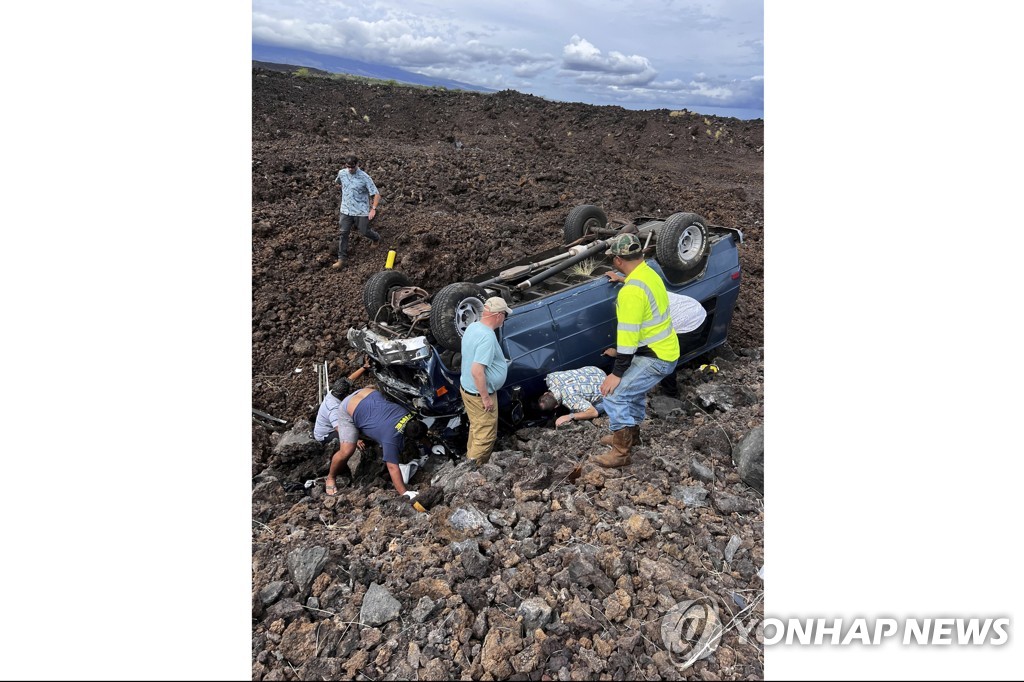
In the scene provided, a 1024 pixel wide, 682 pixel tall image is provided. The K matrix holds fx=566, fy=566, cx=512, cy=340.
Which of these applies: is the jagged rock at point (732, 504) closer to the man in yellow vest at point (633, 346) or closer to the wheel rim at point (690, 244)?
the man in yellow vest at point (633, 346)

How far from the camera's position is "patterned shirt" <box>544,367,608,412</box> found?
430cm

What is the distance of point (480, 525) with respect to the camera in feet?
9.62

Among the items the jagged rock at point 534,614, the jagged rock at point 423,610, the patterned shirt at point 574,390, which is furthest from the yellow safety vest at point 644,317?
the jagged rock at point 423,610

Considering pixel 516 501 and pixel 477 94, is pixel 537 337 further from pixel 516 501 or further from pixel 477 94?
pixel 477 94

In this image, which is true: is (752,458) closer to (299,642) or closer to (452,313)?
(452,313)

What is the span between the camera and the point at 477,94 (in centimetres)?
2420

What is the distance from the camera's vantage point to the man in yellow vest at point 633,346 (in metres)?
3.50

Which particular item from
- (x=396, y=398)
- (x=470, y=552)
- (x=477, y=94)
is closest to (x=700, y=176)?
(x=477, y=94)

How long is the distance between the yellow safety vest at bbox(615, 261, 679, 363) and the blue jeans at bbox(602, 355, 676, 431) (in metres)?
0.07

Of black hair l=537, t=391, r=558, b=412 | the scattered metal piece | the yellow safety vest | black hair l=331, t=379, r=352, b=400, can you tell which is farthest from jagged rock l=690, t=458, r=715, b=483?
the scattered metal piece

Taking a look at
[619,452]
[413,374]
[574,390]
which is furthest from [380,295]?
[619,452]

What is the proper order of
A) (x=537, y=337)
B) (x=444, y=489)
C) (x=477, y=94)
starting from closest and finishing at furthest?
(x=444, y=489), (x=537, y=337), (x=477, y=94)

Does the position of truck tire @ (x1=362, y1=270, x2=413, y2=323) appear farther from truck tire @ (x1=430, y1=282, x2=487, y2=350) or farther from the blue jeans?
the blue jeans

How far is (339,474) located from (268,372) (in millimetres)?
1973
